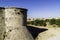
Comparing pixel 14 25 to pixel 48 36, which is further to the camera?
pixel 48 36

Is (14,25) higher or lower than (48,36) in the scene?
higher

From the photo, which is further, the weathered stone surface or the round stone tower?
the weathered stone surface

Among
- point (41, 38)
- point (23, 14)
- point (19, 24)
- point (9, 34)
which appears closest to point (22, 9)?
point (23, 14)

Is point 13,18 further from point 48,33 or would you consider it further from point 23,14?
point 48,33

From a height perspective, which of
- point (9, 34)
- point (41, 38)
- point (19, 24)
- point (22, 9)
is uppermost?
point (22, 9)

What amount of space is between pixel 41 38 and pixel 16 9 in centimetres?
648

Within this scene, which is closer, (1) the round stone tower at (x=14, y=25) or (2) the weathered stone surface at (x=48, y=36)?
(1) the round stone tower at (x=14, y=25)

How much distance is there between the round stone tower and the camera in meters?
16.8

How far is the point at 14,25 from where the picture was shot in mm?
17031

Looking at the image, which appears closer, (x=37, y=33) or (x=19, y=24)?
(x=19, y=24)

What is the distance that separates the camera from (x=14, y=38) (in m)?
16.6

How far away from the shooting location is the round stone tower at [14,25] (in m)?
16.8

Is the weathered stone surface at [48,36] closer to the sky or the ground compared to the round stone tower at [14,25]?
closer to the ground

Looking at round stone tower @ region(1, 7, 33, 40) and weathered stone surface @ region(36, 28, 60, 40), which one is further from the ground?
round stone tower @ region(1, 7, 33, 40)
